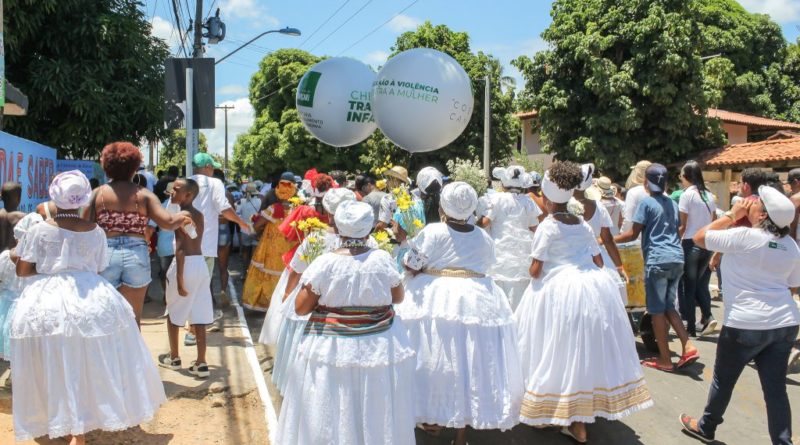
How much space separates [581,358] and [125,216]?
335cm

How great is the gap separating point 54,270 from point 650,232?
5.11m

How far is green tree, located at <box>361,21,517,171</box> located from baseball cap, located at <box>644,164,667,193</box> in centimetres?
1888

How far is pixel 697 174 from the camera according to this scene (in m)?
7.16

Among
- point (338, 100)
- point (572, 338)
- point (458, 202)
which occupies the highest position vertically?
point (338, 100)

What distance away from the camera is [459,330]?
13.6 ft

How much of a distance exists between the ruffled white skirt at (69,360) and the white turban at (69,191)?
1.39 feet

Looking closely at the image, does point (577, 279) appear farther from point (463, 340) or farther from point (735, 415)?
point (735, 415)

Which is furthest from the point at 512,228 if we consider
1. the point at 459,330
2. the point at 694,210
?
the point at 459,330

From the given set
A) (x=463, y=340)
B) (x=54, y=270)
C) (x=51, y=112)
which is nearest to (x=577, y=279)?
(x=463, y=340)

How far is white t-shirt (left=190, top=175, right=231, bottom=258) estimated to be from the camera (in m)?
6.50

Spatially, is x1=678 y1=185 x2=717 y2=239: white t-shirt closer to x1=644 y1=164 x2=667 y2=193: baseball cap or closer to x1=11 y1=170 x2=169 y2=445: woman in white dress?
x1=644 y1=164 x2=667 y2=193: baseball cap

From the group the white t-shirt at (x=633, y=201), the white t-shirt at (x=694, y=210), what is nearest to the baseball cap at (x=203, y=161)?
→ the white t-shirt at (x=633, y=201)

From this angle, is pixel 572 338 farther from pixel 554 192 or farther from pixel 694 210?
pixel 694 210

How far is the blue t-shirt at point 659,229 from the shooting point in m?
6.19
